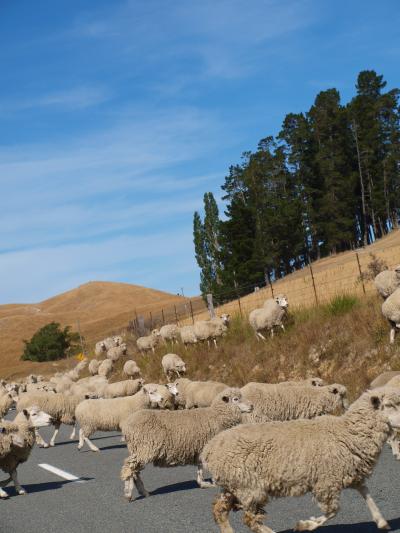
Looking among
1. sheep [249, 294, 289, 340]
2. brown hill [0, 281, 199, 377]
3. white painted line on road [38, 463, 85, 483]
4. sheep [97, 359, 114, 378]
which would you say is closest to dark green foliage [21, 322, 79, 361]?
brown hill [0, 281, 199, 377]

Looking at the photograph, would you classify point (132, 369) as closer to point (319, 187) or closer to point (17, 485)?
point (17, 485)

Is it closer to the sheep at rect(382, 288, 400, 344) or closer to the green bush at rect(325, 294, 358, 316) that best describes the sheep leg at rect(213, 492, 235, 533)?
the sheep at rect(382, 288, 400, 344)

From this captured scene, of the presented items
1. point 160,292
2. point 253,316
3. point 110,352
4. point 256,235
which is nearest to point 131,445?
point 253,316

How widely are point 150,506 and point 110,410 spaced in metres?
6.55

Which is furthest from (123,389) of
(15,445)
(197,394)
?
(15,445)

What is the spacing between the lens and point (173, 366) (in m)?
26.3

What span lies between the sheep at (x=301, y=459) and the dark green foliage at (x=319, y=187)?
62.6 meters

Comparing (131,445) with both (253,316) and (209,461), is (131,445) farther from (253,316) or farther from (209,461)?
(253,316)

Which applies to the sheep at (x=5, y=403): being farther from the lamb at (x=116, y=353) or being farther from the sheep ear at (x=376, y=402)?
the lamb at (x=116, y=353)

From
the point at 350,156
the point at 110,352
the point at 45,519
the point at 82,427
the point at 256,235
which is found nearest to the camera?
the point at 45,519

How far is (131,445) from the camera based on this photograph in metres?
9.95

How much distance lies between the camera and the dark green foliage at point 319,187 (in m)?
71.2

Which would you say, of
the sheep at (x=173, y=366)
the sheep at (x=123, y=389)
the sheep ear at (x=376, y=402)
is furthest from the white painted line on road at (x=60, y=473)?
the sheep at (x=173, y=366)

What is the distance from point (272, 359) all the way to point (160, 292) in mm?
160728
